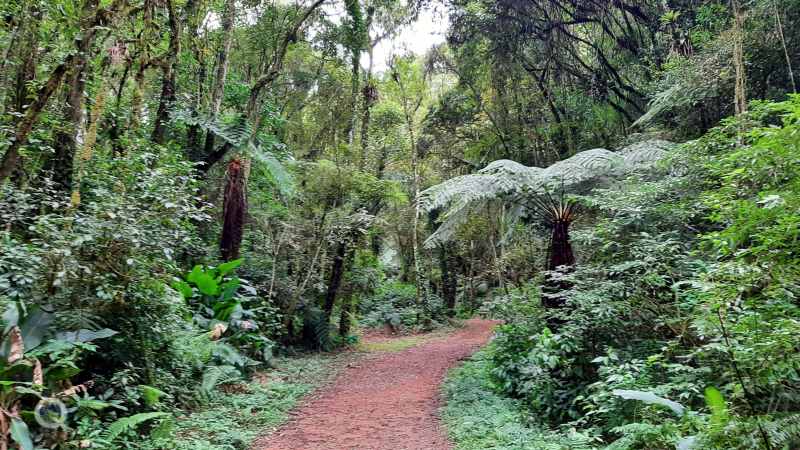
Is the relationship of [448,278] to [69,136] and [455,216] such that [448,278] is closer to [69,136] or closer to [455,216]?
[455,216]

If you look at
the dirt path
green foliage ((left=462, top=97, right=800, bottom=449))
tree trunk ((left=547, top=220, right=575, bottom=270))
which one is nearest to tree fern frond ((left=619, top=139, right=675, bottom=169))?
green foliage ((left=462, top=97, right=800, bottom=449))

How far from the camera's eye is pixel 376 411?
236 inches

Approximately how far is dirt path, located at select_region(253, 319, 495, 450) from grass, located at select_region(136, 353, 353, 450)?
0.19 meters

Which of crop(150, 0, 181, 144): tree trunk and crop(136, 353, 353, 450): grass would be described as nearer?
crop(136, 353, 353, 450): grass

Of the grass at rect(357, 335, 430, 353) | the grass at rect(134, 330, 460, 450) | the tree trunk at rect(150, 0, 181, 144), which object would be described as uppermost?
the tree trunk at rect(150, 0, 181, 144)

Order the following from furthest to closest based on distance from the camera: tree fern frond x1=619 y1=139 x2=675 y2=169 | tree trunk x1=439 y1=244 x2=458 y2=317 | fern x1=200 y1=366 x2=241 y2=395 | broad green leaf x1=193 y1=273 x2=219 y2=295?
tree trunk x1=439 y1=244 x2=458 y2=317 < broad green leaf x1=193 y1=273 x2=219 y2=295 < tree fern frond x1=619 y1=139 x2=675 y2=169 < fern x1=200 y1=366 x2=241 y2=395

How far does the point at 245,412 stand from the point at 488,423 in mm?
2815

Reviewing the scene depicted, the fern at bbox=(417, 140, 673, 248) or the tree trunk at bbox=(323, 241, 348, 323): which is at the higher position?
the fern at bbox=(417, 140, 673, 248)

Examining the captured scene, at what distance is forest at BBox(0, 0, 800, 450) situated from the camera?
11.6 ft

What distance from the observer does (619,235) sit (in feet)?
20.0

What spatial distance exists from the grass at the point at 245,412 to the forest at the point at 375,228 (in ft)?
0.15


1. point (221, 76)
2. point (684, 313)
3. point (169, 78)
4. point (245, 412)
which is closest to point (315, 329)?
point (245, 412)

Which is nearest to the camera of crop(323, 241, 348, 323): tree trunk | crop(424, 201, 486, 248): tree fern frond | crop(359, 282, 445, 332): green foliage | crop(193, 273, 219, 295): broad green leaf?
crop(193, 273, 219, 295): broad green leaf

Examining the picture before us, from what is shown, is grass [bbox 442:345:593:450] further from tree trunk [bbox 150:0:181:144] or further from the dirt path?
tree trunk [bbox 150:0:181:144]
